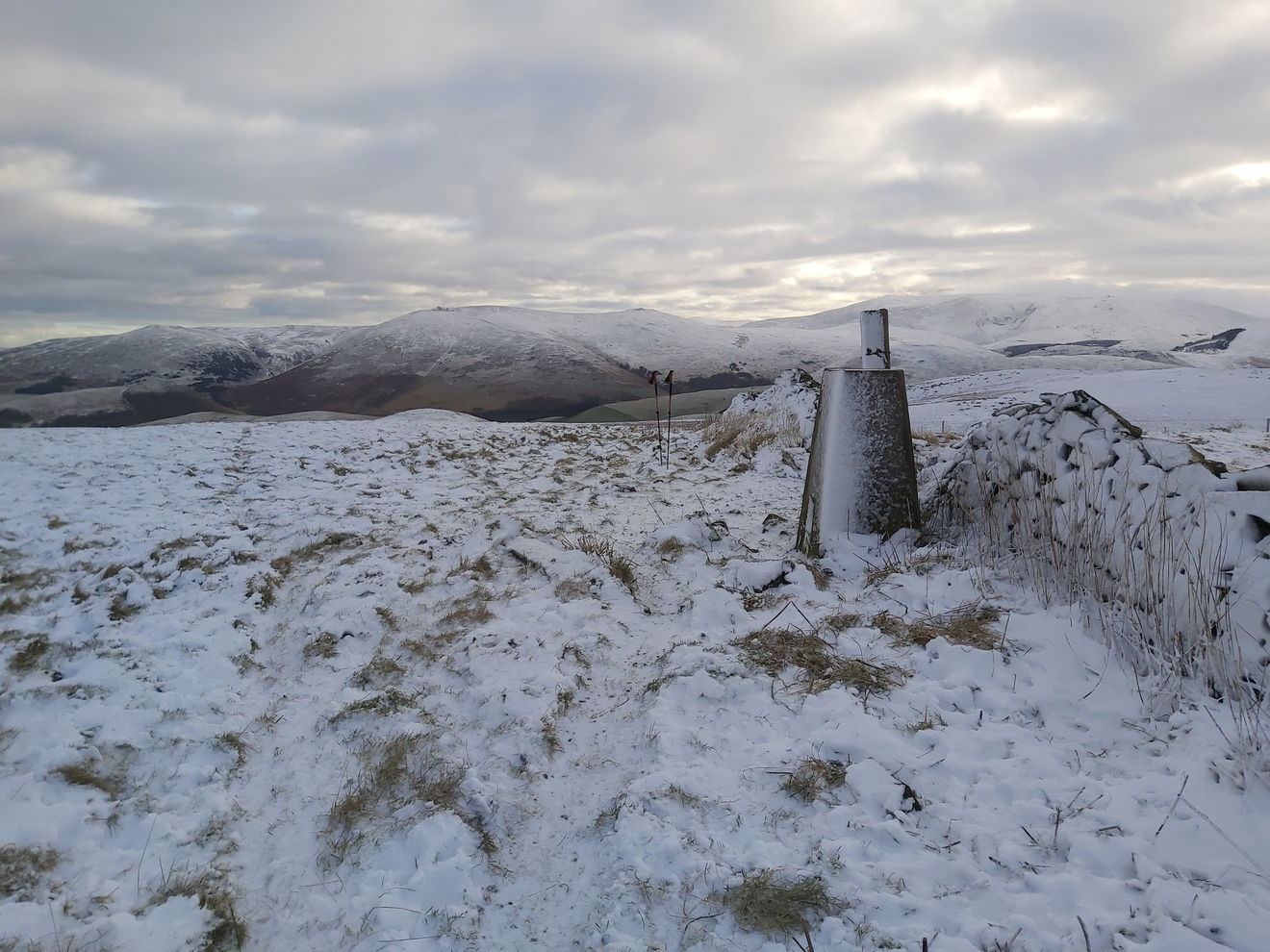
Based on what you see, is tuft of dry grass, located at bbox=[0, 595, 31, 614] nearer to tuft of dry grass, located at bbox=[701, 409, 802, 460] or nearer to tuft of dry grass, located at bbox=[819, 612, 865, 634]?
tuft of dry grass, located at bbox=[819, 612, 865, 634]

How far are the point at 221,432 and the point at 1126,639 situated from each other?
548 inches

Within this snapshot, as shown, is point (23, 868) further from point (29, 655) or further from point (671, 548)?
point (671, 548)

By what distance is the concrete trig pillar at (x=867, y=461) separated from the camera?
5367mm

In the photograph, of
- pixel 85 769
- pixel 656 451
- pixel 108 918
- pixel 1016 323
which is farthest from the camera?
pixel 1016 323

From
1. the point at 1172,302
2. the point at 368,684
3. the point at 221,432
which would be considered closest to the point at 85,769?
the point at 368,684

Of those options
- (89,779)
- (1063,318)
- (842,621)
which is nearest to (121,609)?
(89,779)

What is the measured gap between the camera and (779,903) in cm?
215

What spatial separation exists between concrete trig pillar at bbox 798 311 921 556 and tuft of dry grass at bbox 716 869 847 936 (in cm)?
343

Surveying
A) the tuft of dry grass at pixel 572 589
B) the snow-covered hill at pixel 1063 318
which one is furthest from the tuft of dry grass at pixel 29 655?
the snow-covered hill at pixel 1063 318

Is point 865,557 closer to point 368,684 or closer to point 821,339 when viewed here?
point 368,684

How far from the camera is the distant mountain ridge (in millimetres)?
31250

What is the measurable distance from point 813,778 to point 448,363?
38732mm

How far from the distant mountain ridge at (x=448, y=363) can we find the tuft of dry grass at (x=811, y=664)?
73.5ft

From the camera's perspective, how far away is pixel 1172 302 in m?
98.8
